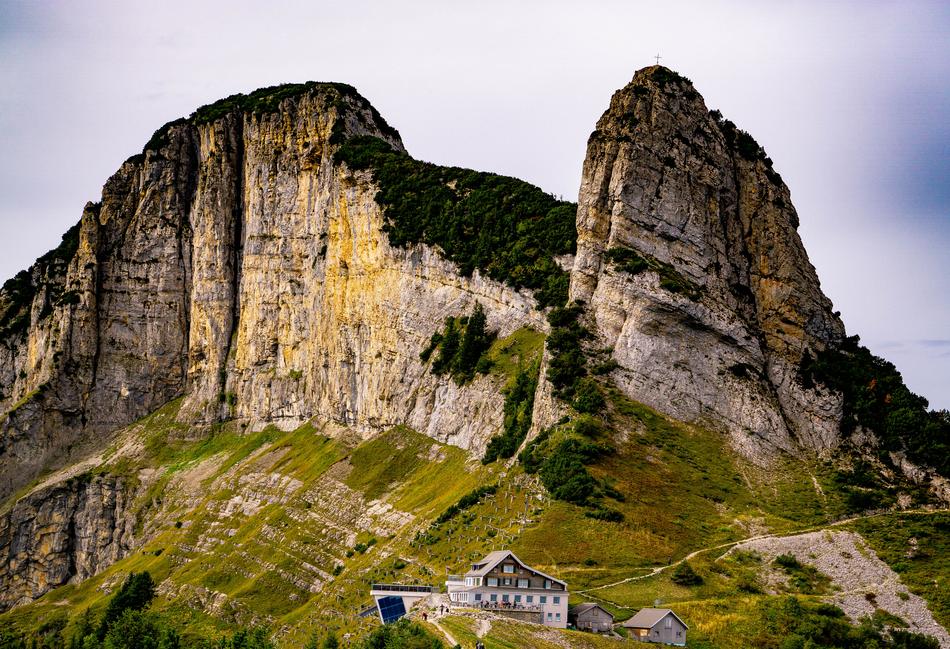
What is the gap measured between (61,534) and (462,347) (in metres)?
71.0

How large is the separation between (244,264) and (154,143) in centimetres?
3002

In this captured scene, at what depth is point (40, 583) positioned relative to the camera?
16750 centimetres

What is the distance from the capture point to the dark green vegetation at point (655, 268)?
121 meters

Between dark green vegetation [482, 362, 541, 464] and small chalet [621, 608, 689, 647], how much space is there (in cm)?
3987

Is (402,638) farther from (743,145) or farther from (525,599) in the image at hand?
(743,145)

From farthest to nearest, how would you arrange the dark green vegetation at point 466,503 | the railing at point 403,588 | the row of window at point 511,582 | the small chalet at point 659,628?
the dark green vegetation at point 466,503
the railing at point 403,588
the row of window at point 511,582
the small chalet at point 659,628

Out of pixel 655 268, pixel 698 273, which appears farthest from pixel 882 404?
pixel 655 268

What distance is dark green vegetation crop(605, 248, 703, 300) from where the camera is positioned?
12131 cm

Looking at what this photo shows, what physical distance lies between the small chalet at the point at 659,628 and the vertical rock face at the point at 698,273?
37.0m

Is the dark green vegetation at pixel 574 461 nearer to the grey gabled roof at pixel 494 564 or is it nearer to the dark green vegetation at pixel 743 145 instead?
the grey gabled roof at pixel 494 564

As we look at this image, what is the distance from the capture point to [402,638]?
76.2 meters

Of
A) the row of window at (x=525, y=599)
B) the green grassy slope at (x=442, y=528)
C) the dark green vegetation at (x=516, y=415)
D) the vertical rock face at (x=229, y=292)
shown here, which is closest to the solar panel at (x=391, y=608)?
the green grassy slope at (x=442, y=528)

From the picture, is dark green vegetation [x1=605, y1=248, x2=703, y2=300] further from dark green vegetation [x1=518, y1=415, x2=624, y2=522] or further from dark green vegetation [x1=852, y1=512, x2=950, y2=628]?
dark green vegetation [x1=852, y1=512, x2=950, y2=628]

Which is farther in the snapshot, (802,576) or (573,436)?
(573,436)
